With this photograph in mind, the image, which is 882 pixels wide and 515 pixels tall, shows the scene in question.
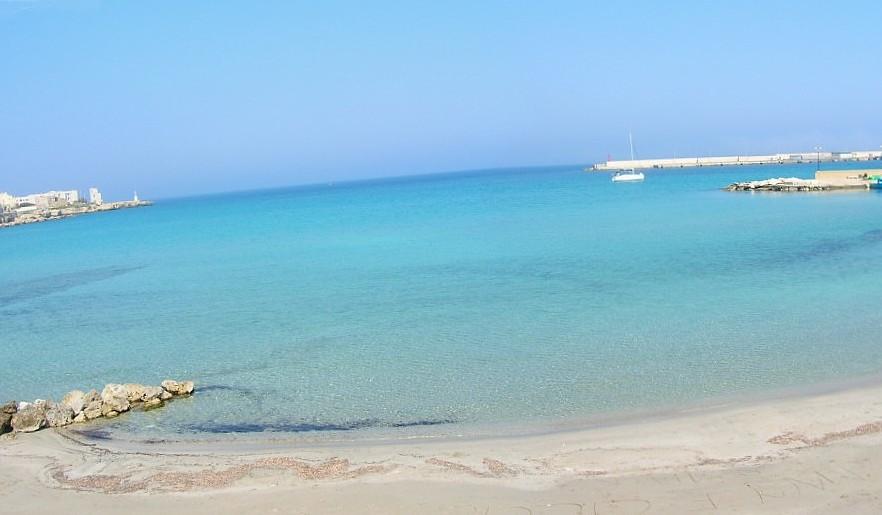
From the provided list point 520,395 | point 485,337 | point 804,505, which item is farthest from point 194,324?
point 804,505

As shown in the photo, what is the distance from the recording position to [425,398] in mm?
11414

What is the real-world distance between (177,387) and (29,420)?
7.39ft

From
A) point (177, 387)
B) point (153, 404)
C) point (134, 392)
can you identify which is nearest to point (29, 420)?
point (134, 392)

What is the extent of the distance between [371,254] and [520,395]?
2103 centimetres

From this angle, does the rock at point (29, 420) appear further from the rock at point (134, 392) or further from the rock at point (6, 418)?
the rock at point (134, 392)

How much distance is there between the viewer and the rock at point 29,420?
436 inches

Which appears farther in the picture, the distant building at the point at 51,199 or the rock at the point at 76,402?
the distant building at the point at 51,199

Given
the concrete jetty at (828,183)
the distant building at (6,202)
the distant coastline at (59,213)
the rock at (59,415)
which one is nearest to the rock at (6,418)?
the rock at (59,415)

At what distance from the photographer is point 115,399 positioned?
1188cm

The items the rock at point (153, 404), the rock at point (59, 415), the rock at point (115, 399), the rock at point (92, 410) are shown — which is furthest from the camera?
the rock at point (153, 404)

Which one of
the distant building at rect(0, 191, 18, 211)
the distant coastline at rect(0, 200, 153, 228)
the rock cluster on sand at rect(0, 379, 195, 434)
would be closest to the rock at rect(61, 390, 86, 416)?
the rock cluster on sand at rect(0, 379, 195, 434)

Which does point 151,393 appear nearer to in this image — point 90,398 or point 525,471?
point 90,398

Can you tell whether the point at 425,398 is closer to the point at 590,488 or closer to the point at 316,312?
the point at 590,488

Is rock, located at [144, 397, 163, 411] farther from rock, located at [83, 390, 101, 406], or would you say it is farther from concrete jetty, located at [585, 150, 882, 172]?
concrete jetty, located at [585, 150, 882, 172]
